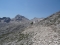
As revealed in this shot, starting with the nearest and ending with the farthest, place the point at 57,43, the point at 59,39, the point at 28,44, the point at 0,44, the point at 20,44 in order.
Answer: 1. the point at 57,43
2. the point at 59,39
3. the point at 28,44
4. the point at 20,44
5. the point at 0,44

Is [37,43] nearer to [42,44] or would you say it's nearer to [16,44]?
[42,44]

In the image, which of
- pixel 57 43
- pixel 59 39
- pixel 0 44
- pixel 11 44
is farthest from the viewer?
pixel 0 44

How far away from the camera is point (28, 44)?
2678cm

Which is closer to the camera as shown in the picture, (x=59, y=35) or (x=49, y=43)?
(x=49, y=43)

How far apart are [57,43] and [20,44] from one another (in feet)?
35.2

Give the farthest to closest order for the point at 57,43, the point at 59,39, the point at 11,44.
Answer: the point at 11,44 → the point at 59,39 → the point at 57,43

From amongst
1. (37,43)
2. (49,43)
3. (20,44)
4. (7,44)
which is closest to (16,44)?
(20,44)

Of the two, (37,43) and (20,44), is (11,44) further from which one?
(37,43)

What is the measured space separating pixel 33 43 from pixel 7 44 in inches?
403

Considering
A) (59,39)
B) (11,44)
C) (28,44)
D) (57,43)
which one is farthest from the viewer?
(11,44)

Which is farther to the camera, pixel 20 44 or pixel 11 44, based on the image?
pixel 11 44

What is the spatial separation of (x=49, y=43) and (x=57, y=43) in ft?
6.19

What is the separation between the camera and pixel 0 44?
113 feet

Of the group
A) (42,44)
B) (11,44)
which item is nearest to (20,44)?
(11,44)
